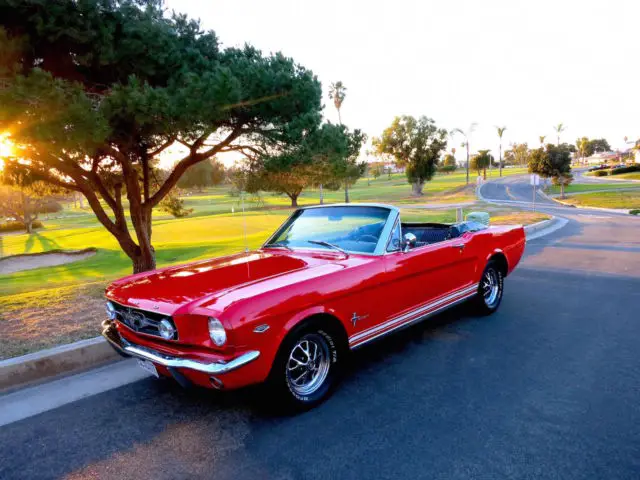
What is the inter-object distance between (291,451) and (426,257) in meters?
2.33

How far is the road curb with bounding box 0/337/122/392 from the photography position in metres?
3.93

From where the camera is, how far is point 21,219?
143 ft

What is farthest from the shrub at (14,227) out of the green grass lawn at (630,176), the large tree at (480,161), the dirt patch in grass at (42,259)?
the green grass lawn at (630,176)

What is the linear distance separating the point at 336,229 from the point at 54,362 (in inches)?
120

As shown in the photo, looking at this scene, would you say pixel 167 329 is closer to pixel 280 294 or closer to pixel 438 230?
pixel 280 294

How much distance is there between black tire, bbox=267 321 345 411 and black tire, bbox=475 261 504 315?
2.66 meters

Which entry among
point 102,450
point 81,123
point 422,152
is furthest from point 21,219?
point 102,450

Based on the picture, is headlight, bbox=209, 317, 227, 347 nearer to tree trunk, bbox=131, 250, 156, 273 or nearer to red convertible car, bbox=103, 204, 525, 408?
red convertible car, bbox=103, 204, 525, 408

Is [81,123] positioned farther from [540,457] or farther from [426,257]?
[540,457]

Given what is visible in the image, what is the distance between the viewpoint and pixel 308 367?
11.0 feet

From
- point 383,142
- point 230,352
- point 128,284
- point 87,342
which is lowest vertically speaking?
point 87,342

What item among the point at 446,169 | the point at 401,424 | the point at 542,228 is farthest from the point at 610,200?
the point at 446,169

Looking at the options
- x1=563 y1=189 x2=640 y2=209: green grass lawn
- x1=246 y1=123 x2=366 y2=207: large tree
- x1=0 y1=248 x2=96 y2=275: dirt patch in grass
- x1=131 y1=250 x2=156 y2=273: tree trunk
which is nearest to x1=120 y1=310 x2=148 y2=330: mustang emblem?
x1=246 y1=123 x2=366 y2=207: large tree

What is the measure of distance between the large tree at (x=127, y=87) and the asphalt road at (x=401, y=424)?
11.8ft
